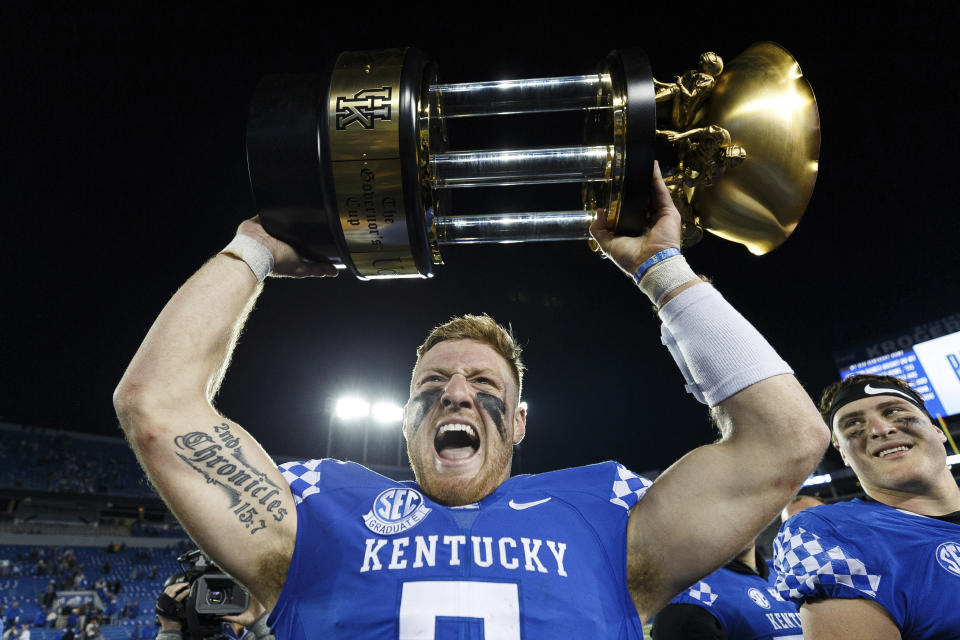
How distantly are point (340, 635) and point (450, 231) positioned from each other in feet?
3.77

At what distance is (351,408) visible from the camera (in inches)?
822

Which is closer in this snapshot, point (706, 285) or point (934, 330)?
point (706, 285)

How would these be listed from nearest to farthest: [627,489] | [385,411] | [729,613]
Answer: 1. [627,489]
2. [729,613]
3. [385,411]

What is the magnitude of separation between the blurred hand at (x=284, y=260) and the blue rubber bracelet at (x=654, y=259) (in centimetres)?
99

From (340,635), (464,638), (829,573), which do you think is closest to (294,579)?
(340,635)

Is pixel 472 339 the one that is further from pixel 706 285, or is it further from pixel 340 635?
pixel 340 635

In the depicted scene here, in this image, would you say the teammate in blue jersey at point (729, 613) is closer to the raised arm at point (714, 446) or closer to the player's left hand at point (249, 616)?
the raised arm at point (714, 446)

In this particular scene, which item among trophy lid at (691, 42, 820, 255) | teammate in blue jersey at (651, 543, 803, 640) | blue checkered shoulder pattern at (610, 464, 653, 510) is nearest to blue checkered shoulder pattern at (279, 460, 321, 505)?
blue checkered shoulder pattern at (610, 464, 653, 510)

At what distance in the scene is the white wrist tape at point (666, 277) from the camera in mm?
1560

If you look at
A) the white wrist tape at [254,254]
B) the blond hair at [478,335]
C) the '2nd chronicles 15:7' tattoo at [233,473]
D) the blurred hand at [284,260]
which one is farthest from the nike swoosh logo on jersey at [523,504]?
the white wrist tape at [254,254]

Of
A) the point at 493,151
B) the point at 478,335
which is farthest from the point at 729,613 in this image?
the point at 493,151

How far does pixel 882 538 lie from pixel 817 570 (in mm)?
329

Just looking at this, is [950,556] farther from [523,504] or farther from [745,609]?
[523,504]

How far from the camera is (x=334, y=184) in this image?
140 cm
